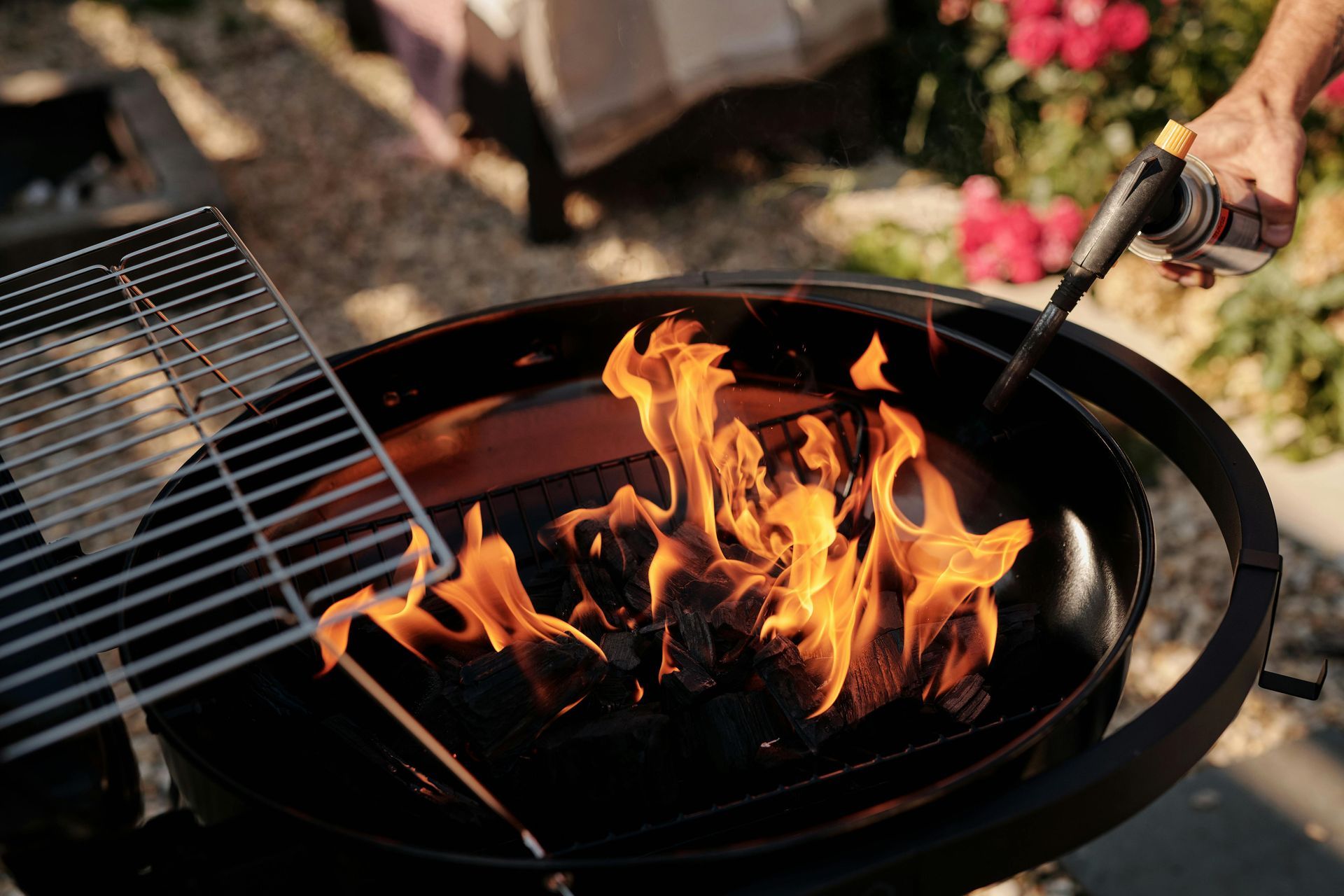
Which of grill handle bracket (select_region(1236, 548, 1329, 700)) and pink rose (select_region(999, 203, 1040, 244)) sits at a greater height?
grill handle bracket (select_region(1236, 548, 1329, 700))

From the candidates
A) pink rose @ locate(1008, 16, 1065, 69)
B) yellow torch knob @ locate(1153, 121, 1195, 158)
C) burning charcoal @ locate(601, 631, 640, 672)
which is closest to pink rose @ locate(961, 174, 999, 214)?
pink rose @ locate(1008, 16, 1065, 69)

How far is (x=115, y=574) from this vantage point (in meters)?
1.05

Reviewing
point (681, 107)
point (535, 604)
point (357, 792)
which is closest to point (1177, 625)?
point (535, 604)

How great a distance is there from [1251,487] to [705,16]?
9.48 ft

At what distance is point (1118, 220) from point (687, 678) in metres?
0.72

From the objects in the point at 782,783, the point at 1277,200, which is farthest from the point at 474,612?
the point at 1277,200

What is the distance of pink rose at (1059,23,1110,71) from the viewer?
2.98m

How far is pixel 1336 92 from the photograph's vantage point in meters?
2.57

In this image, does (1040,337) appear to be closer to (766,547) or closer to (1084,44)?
(766,547)

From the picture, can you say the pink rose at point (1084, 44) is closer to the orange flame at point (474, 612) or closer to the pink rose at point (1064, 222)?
the pink rose at point (1064, 222)

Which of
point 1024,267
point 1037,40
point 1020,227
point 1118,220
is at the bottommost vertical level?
point 1024,267

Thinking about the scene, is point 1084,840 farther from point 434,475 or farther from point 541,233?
point 541,233

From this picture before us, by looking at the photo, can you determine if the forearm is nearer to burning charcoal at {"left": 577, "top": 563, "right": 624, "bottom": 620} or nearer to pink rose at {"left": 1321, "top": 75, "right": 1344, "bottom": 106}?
burning charcoal at {"left": 577, "top": 563, "right": 624, "bottom": 620}

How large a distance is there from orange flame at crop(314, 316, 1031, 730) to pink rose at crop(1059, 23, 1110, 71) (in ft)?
7.03
